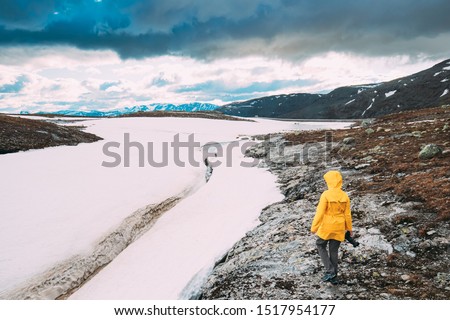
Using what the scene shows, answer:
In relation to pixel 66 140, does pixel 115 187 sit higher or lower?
lower

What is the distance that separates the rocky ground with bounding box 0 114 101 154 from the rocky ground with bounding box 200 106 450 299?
24.6 m

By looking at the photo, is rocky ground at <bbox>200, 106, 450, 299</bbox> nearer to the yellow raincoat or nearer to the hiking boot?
the hiking boot

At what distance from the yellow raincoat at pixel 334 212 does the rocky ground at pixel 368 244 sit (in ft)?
4.92

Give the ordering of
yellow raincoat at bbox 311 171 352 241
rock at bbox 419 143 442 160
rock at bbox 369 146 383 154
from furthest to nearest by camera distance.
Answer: rock at bbox 369 146 383 154
rock at bbox 419 143 442 160
yellow raincoat at bbox 311 171 352 241

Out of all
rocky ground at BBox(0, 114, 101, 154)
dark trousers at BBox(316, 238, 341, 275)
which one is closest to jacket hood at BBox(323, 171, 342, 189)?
dark trousers at BBox(316, 238, 341, 275)

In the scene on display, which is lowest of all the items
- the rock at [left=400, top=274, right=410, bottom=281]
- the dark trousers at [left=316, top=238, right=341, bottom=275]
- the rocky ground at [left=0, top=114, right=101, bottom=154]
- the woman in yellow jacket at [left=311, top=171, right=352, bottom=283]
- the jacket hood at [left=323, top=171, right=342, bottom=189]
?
the rock at [left=400, top=274, right=410, bottom=281]

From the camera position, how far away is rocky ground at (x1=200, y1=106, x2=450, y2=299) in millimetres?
7562

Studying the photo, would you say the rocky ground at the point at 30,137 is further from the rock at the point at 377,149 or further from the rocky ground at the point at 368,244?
the rock at the point at 377,149

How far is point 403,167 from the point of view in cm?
1566

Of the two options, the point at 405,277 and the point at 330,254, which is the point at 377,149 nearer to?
the point at 405,277

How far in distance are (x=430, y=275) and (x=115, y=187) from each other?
18.3 m

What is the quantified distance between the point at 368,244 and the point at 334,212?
3100 millimetres
